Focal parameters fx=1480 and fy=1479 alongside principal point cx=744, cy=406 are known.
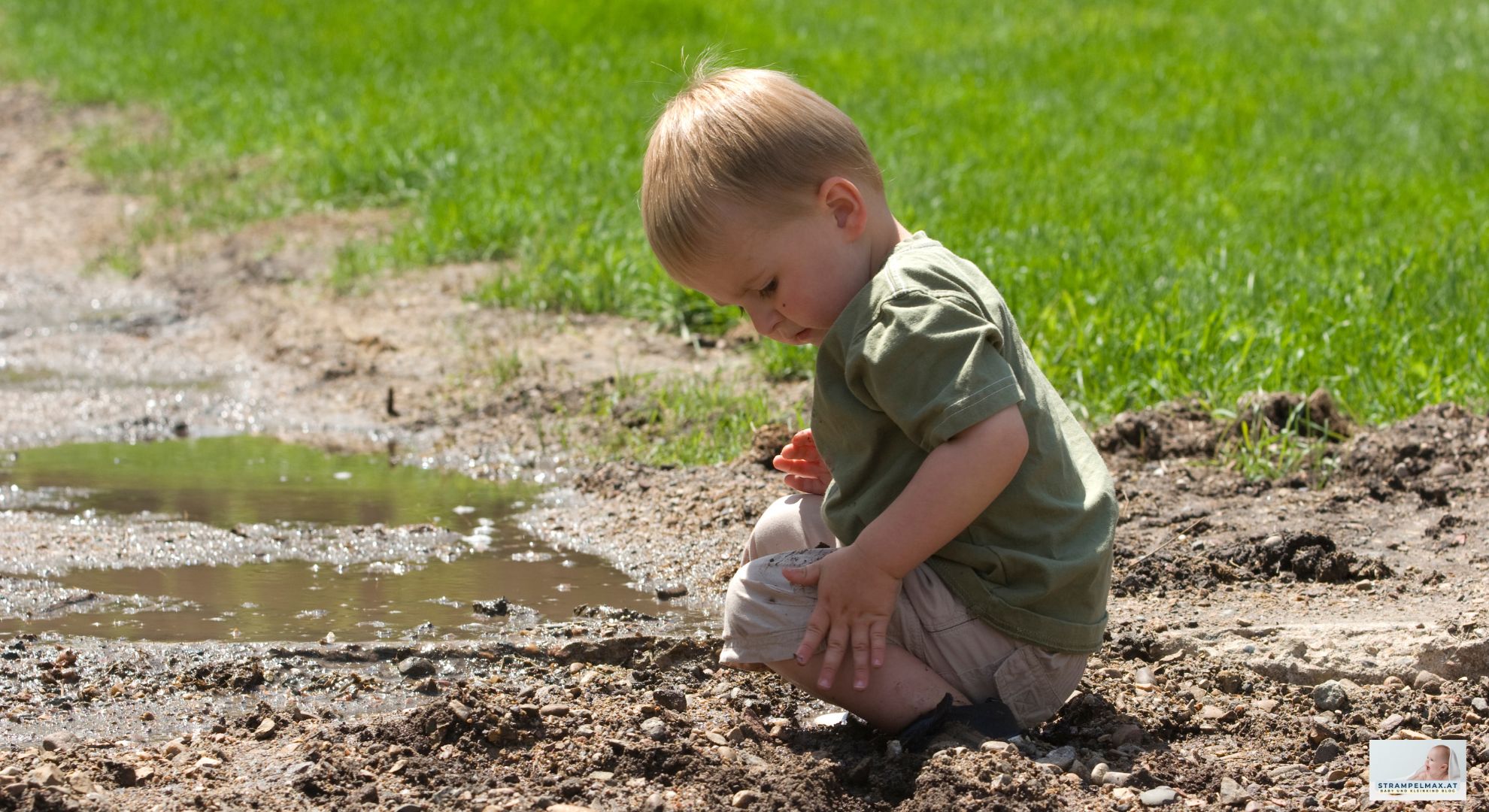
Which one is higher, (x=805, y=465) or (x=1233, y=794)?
(x=805, y=465)

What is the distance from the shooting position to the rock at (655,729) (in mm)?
2533

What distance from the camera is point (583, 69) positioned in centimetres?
1180

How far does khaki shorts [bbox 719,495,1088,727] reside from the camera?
8.18 ft

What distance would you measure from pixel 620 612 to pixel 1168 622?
119cm

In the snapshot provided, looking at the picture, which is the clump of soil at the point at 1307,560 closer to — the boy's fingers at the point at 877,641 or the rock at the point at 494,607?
the boy's fingers at the point at 877,641

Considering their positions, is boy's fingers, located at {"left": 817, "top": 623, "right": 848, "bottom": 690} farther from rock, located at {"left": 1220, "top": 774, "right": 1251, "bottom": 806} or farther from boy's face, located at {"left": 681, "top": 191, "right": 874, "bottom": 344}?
rock, located at {"left": 1220, "top": 774, "right": 1251, "bottom": 806}

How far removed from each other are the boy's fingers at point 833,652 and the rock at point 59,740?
1.30m

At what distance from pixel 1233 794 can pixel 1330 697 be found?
0.49 metres

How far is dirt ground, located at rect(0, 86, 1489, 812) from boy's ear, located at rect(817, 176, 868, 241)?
86cm

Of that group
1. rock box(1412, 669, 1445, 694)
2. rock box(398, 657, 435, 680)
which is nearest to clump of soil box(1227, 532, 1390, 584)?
rock box(1412, 669, 1445, 694)

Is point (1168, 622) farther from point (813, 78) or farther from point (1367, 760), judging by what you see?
point (813, 78)

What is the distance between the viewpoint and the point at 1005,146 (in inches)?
357

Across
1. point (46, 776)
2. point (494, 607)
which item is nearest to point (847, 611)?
point (494, 607)

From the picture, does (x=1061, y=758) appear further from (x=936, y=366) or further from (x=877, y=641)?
(x=936, y=366)
